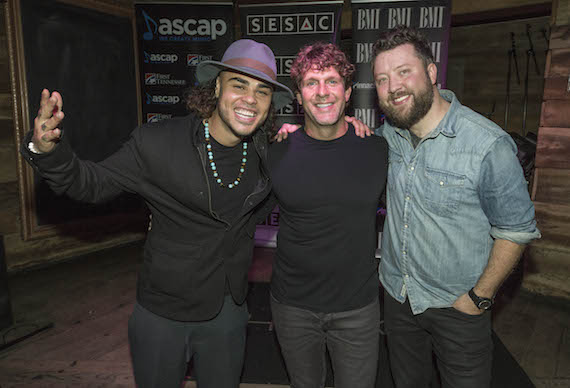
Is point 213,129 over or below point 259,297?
over

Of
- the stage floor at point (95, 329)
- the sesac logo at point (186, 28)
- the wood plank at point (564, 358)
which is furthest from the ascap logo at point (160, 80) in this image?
the wood plank at point (564, 358)

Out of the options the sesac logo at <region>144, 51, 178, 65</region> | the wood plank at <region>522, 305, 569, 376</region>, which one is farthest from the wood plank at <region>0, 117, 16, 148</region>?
the wood plank at <region>522, 305, 569, 376</region>

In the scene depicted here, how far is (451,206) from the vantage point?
1.93 metres

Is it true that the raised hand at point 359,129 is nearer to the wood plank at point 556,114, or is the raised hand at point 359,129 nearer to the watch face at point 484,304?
the watch face at point 484,304

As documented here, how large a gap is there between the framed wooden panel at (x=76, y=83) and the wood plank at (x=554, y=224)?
5983 millimetres

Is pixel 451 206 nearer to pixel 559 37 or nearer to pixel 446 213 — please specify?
pixel 446 213

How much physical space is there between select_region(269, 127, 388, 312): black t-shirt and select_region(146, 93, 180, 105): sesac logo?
162 inches

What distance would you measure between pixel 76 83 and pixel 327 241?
5162 mm

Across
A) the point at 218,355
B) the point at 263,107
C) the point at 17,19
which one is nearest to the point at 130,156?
the point at 263,107

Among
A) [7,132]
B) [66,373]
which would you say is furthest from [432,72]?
[7,132]

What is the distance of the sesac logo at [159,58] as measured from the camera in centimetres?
564

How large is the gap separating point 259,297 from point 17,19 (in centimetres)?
462

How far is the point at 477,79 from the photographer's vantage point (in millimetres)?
7387

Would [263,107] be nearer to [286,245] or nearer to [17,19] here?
[286,245]
